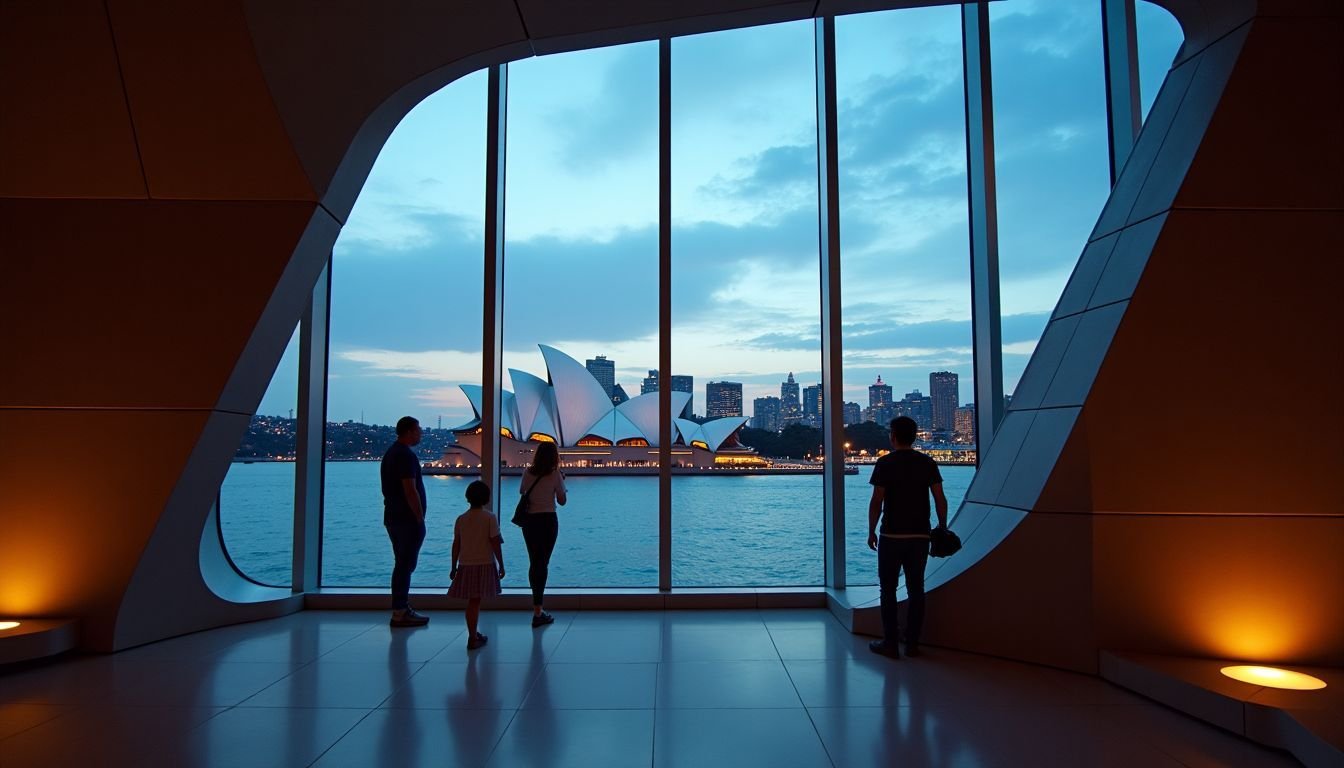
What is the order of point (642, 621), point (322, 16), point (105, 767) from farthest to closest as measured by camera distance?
point (642, 621) < point (322, 16) < point (105, 767)

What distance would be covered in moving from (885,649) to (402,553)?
311 centimetres

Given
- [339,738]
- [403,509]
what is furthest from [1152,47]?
[339,738]

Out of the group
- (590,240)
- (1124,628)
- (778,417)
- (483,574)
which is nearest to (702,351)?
(778,417)

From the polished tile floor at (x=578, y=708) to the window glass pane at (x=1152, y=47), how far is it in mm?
4288

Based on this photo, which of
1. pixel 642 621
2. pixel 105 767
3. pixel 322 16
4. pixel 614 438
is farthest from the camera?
pixel 614 438

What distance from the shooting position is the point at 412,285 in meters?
8.07

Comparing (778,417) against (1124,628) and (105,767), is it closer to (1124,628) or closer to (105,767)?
(1124,628)

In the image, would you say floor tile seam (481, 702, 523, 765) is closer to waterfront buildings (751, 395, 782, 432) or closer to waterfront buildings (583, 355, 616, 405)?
waterfront buildings (751, 395, 782, 432)

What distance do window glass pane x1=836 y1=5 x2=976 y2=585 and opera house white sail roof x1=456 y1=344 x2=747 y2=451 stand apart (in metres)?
8.87

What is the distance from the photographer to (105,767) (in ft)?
7.46

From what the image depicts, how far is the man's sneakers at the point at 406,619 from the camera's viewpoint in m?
4.43

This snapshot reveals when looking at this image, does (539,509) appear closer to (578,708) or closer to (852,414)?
(578,708)

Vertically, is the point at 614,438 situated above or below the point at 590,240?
below

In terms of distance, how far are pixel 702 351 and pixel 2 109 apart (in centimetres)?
740
